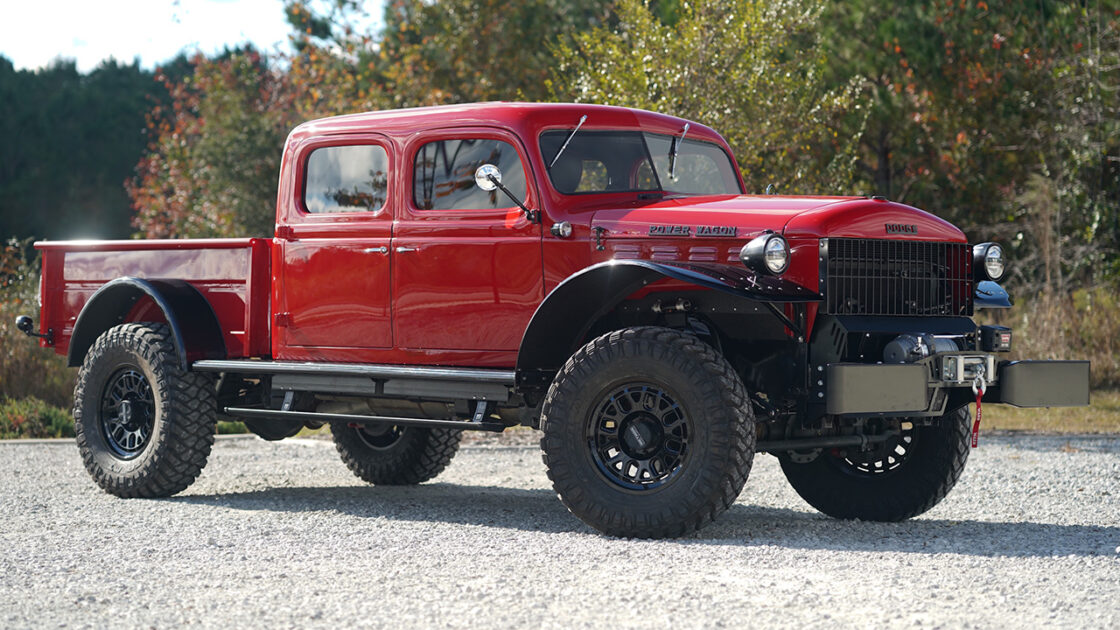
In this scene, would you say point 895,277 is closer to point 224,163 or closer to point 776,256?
point 776,256

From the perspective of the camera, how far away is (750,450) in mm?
6605

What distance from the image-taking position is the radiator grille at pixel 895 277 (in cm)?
693

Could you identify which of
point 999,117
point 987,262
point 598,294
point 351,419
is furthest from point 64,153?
point 987,262

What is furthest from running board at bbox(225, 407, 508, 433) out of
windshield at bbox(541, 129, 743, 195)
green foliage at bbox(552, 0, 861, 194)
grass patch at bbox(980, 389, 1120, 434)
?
grass patch at bbox(980, 389, 1120, 434)

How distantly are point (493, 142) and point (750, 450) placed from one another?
7.90 ft

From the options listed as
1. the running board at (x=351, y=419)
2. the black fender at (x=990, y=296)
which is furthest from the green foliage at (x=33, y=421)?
the black fender at (x=990, y=296)

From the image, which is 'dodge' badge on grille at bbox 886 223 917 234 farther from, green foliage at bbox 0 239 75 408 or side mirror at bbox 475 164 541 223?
green foliage at bbox 0 239 75 408

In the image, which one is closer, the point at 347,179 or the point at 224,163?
the point at 347,179

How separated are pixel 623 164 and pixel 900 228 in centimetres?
165

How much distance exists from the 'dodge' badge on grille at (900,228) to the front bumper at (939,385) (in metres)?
0.69

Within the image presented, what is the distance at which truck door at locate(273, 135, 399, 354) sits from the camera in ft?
26.9

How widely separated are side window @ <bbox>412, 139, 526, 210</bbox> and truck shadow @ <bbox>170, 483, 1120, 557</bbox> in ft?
5.81

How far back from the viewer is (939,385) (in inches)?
268

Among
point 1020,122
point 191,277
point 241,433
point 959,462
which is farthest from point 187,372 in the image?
point 1020,122
